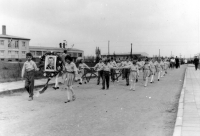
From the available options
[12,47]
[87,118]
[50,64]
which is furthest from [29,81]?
[12,47]

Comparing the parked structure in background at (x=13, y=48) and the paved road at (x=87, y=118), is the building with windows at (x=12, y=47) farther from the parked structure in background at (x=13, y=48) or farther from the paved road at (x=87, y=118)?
the paved road at (x=87, y=118)

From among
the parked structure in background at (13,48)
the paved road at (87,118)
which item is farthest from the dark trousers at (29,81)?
the parked structure in background at (13,48)

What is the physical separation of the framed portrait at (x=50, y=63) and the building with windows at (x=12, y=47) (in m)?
43.9

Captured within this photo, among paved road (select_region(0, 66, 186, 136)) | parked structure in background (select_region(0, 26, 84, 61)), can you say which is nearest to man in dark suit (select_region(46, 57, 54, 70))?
paved road (select_region(0, 66, 186, 136))

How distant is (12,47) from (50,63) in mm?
50559

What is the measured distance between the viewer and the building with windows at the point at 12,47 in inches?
2228

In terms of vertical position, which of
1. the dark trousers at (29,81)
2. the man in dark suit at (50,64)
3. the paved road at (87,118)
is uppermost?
the man in dark suit at (50,64)

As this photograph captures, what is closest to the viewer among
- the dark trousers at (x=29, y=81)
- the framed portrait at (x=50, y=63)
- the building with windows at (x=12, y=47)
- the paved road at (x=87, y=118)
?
the paved road at (x=87, y=118)

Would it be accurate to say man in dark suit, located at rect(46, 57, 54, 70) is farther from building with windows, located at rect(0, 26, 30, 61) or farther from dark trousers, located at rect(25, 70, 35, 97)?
building with windows, located at rect(0, 26, 30, 61)

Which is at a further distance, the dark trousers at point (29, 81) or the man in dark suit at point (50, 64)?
the man in dark suit at point (50, 64)

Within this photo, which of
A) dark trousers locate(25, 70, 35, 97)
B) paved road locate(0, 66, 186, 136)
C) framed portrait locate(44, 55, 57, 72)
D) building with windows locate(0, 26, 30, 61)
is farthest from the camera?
building with windows locate(0, 26, 30, 61)

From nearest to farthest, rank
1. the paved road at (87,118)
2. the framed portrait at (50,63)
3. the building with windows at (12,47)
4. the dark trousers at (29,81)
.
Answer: the paved road at (87,118), the dark trousers at (29,81), the framed portrait at (50,63), the building with windows at (12,47)

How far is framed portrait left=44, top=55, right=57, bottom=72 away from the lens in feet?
40.7

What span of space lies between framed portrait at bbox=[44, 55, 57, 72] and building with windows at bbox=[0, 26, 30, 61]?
1728 inches
